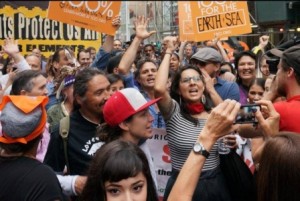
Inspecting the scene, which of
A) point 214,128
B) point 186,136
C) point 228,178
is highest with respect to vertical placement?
point 214,128

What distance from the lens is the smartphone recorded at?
7.64 feet

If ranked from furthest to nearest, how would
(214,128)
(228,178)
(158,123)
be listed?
(158,123)
(228,178)
(214,128)

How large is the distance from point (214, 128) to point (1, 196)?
1104mm

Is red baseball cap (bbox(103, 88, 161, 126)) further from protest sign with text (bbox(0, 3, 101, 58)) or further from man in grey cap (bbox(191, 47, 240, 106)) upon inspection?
protest sign with text (bbox(0, 3, 101, 58))

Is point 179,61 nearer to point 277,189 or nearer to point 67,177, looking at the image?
point 67,177

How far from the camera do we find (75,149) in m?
3.05

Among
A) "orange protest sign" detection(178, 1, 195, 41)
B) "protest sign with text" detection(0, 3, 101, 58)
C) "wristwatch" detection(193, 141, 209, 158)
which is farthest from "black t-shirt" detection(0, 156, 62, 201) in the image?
"protest sign with text" detection(0, 3, 101, 58)

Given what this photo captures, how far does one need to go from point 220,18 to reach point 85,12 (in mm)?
2402

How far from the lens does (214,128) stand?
1872mm

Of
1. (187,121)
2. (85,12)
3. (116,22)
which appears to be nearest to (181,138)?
(187,121)

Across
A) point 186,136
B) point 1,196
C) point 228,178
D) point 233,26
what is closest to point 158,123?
point 186,136

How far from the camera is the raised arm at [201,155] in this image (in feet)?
5.94

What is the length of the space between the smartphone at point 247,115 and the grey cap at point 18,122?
41.7 inches

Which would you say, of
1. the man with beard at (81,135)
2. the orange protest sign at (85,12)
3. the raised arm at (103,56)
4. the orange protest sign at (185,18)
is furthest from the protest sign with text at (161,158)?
the orange protest sign at (185,18)
